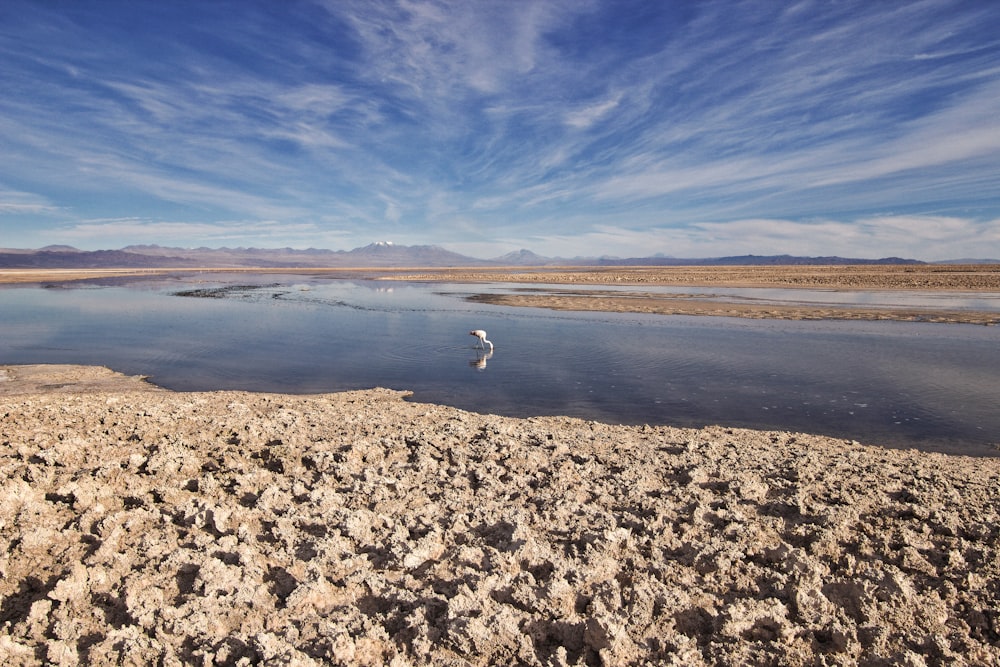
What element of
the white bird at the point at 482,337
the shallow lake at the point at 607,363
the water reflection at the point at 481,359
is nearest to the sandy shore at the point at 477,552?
the shallow lake at the point at 607,363

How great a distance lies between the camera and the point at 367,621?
11.3 ft

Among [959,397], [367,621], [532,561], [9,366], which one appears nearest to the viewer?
[367,621]

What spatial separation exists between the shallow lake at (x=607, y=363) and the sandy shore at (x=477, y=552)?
3181 mm

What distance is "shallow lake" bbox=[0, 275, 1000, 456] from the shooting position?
9.88 m

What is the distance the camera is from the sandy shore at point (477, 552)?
3314mm

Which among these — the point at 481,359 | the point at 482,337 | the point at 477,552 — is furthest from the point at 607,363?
the point at 477,552

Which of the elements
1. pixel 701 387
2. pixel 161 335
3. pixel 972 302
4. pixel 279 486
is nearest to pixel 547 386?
pixel 701 387

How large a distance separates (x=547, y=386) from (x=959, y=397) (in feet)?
27.5

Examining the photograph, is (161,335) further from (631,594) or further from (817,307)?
(817,307)

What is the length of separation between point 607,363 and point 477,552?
10.7 m

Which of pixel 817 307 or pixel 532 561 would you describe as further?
pixel 817 307

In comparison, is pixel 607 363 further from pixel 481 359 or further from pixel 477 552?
pixel 477 552

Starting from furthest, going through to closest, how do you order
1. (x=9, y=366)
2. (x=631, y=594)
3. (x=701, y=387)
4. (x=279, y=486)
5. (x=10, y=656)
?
(x=9, y=366) → (x=701, y=387) → (x=279, y=486) → (x=631, y=594) → (x=10, y=656)

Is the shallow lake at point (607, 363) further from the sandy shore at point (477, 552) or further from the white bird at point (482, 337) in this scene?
the sandy shore at point (477, 552)
